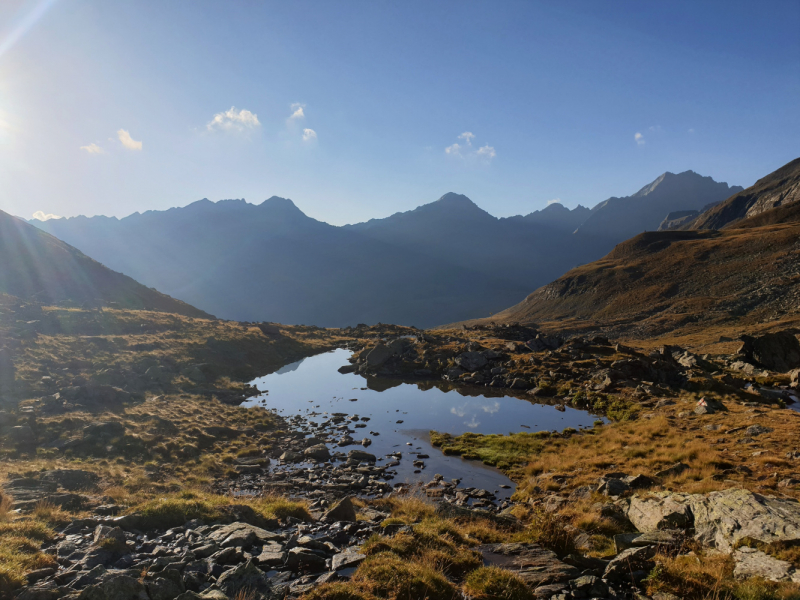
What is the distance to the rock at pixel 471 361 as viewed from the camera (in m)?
54.9

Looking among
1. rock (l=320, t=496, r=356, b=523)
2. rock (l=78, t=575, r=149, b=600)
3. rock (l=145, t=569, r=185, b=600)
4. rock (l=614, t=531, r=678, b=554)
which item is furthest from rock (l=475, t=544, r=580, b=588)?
rock (l=78, t=575, r=149, b=600)

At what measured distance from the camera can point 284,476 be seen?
959 inches

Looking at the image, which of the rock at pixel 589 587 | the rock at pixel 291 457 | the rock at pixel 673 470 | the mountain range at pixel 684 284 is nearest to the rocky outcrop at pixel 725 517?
the rock at pixel 589 587

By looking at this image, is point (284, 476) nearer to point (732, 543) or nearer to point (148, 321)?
point (732, 543)

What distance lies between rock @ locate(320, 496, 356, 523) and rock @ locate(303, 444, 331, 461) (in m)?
11.6

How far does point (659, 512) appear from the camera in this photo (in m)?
13.4

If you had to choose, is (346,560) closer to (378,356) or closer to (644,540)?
(644,540)

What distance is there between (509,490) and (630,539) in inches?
437

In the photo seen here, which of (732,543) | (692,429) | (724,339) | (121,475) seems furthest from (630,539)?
(724,339)

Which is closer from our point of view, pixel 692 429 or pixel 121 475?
pixel 121 475

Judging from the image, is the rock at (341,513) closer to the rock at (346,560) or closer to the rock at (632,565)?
the rock at (346,560)

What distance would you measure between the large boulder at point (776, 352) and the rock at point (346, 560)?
166 ft

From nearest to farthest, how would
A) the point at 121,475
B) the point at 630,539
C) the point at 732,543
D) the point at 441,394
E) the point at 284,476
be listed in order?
the point at 732,543, the point at 630,539, the point at 121,475, the point at 284,476, the point at 441,394

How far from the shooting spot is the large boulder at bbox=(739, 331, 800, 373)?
41.3 m
